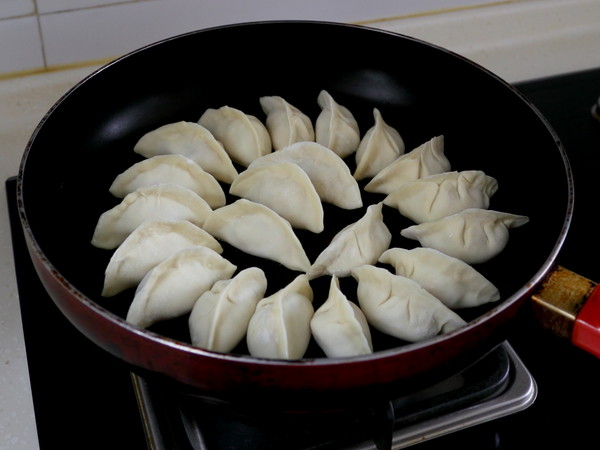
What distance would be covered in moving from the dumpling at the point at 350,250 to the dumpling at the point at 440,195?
57mm

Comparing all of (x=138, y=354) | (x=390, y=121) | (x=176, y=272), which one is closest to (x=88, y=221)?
(x=176, y=272)

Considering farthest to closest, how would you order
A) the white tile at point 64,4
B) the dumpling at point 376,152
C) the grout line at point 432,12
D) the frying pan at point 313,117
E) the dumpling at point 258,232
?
the grout line at point 432,12 → the white tile at point 64,4 → the dumpling at point 376,152 → the dumpling at point 258,232 → the frying pan at point 313,117

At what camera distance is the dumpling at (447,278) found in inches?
27.9

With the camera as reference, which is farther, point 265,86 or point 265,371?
point 265,86

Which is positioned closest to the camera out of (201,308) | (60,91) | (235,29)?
(201,308)

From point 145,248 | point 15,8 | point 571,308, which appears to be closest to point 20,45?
point 15,8

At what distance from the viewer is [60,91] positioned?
1.04 m

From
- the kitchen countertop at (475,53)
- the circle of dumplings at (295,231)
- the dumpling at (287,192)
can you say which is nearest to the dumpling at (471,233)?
the circle of dumplings at (295,231)

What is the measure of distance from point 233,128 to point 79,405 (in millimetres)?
348

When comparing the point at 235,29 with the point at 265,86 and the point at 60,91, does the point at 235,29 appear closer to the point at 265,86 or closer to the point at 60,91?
the point at 265,86

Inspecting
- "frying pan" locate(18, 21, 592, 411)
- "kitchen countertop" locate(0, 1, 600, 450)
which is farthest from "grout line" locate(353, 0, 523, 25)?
"frying pan" locate(18, 21, 592, 411)

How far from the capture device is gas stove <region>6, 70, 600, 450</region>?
2.27ft

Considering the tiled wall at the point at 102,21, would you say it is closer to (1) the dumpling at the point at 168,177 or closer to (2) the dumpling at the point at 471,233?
(1) the dumpling at the point at 168,177

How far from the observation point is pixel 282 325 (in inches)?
25.2
